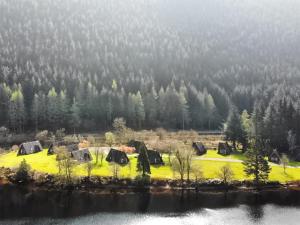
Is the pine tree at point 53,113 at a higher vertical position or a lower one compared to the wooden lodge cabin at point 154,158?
higher

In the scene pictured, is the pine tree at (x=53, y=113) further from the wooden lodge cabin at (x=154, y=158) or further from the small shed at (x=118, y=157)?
the wooden lodge cabin at (x=154, y=158)

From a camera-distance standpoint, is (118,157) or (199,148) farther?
(199,148)

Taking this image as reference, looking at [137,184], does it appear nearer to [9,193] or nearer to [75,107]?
[9,193]

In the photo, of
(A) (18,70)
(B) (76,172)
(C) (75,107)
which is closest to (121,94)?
(C) (75,107)

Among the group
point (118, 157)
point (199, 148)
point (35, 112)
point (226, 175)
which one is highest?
point (35, 112)

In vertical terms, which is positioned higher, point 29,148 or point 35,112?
point 35,112

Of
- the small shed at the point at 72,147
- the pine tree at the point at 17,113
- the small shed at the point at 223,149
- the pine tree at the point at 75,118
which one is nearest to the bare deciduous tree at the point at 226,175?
the small shed at the point at 223,149

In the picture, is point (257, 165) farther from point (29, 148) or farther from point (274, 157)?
point (29, 148)

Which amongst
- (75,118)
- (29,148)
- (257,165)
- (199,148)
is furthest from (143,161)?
(75,118)
